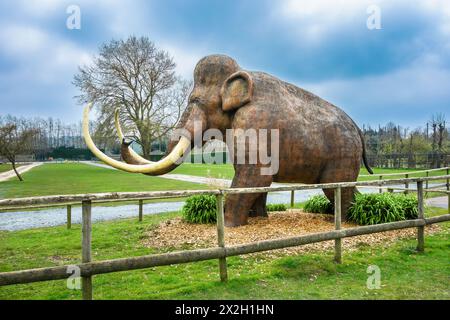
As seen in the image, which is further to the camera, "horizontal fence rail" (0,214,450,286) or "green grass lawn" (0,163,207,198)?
"green grass lawn" (0,163,207,198)

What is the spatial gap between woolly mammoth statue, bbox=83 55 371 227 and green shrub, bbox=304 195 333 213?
104 cm

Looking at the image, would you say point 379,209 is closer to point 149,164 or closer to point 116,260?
point 149,164

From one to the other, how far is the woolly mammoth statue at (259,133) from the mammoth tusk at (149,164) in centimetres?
2

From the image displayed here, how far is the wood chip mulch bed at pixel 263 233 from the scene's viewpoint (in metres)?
5.59

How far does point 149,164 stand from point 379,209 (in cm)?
408

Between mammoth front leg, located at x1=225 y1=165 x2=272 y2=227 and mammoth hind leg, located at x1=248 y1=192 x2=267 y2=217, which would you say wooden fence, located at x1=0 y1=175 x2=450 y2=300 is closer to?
mammoth front leg, located at x1=225 y1=165 x2=272 y2=227

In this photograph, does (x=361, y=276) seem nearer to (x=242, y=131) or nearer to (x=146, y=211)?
(x=242, y=131)

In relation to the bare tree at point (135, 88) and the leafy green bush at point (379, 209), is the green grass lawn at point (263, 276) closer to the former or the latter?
the leafy green bush at point (379, 209)

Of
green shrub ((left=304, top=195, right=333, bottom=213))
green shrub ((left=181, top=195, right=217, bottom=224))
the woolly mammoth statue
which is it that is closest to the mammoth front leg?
the woolly mammoth statue

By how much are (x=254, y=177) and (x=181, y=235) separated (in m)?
1.55

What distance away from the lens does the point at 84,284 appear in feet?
10.8

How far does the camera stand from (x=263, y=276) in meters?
4.21

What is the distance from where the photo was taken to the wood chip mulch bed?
5594 millimetres

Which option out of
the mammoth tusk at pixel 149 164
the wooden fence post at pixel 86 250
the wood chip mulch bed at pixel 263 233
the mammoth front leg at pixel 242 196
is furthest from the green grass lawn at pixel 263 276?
the mammoth front leg at pixel 242 196
